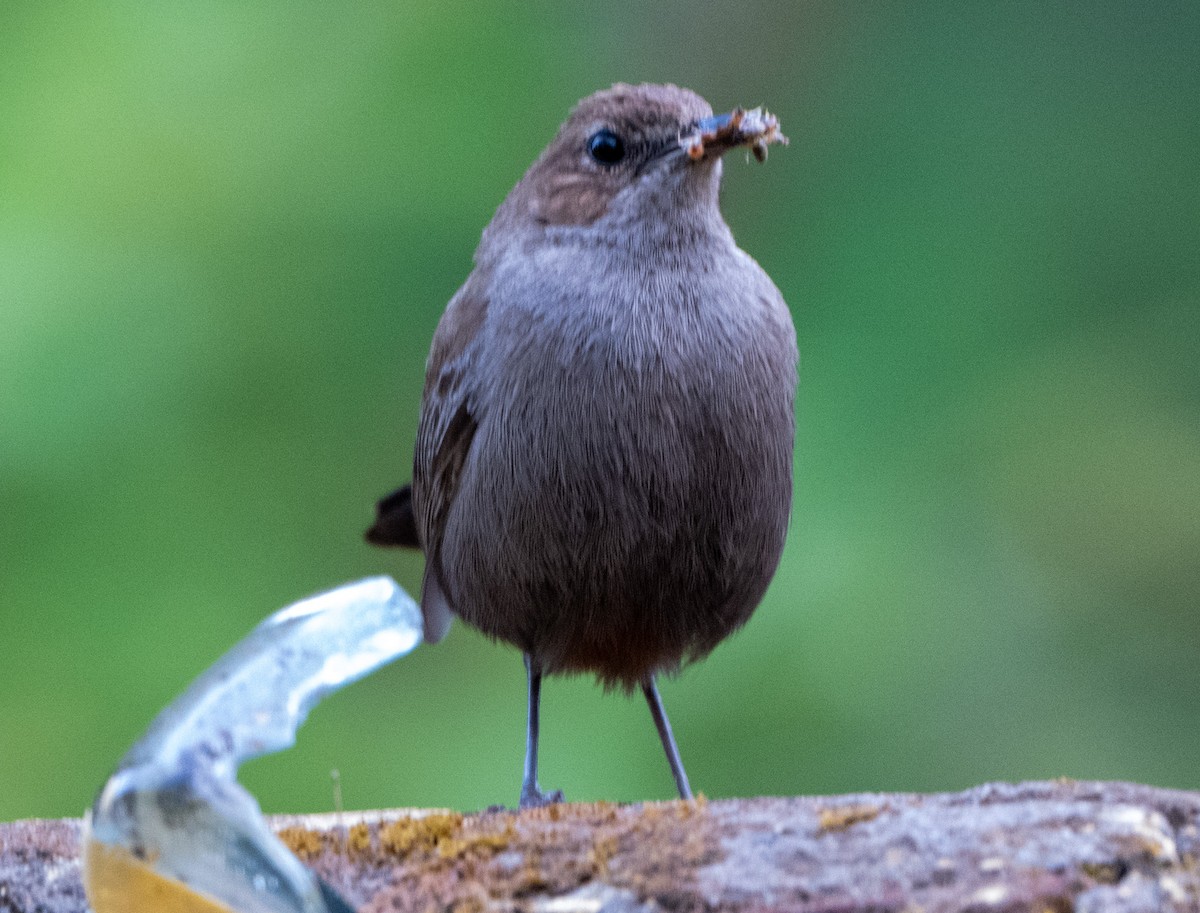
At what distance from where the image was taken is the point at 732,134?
152 inches

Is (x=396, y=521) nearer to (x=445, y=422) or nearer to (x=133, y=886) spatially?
(x=445, y=422)

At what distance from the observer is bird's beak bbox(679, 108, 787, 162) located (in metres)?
3.82

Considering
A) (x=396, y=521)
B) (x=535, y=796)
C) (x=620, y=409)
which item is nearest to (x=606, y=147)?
(x=620, y=409)

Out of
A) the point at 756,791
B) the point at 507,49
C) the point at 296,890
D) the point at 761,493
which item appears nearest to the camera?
the point at 296,890

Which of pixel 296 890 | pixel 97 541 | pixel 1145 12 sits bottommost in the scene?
pixel 296 890

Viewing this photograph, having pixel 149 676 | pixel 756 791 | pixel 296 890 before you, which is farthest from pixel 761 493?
pixel 149 676

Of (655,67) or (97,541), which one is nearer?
(97,541)

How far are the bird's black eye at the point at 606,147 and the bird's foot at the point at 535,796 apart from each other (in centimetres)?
162

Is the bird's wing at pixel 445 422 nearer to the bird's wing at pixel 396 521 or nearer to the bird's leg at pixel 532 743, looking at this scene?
the bird's leg at pixel 532 743

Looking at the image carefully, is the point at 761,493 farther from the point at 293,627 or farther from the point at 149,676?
the point at 149,676

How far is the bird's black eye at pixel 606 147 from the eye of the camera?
4148 mm

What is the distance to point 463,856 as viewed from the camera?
2680mm

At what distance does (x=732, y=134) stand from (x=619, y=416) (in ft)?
2.34

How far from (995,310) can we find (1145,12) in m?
1.08
